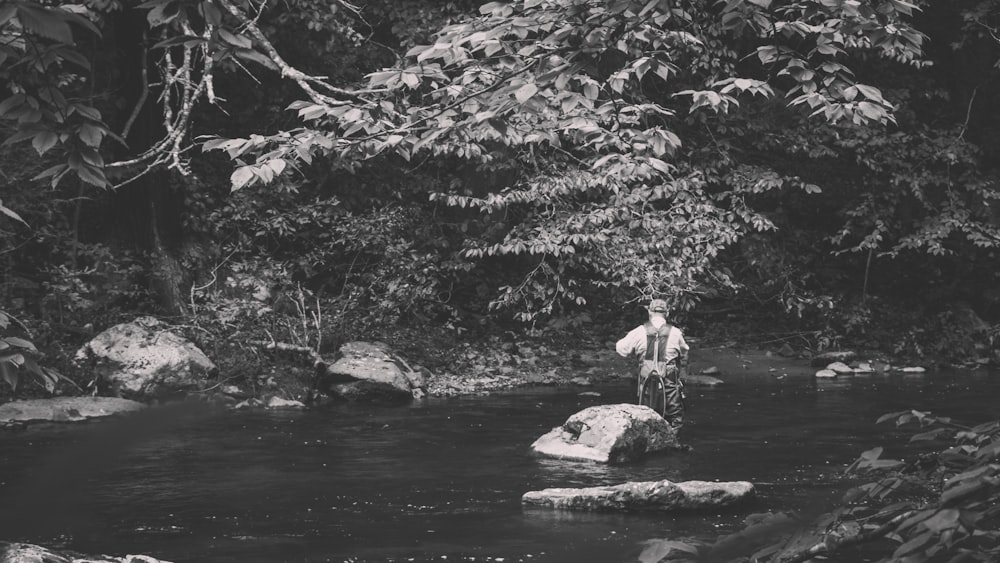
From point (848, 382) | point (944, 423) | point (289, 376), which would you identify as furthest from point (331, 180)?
point (944, 423)

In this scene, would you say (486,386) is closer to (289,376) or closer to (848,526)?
(289,376)

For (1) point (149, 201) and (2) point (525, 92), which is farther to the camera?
(1) point (149, 201)

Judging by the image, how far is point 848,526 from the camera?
206 cm

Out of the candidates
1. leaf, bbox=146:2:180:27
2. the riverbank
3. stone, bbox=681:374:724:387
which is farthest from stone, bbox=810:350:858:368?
leaf, bbox=146:2:180:27

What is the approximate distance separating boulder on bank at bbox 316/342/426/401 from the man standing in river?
4.76 meters

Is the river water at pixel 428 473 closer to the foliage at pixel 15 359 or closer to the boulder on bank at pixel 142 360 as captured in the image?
the foliage at pixel 15 359

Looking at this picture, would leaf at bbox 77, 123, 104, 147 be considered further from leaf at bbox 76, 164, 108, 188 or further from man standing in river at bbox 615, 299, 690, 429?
man standing in river at bbox 615, 299, 690, 429

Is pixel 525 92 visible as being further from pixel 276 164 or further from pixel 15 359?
pixel 15 359

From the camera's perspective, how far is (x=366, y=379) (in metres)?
15.2

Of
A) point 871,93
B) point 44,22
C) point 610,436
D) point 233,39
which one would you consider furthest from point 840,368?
point 44,22

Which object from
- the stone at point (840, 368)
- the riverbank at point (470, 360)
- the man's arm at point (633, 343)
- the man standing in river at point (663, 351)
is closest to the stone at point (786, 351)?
the riverbank at point (470, 360)

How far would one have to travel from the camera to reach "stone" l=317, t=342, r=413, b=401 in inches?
598

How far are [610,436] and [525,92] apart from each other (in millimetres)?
7291

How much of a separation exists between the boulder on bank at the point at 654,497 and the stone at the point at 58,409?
6418mm
